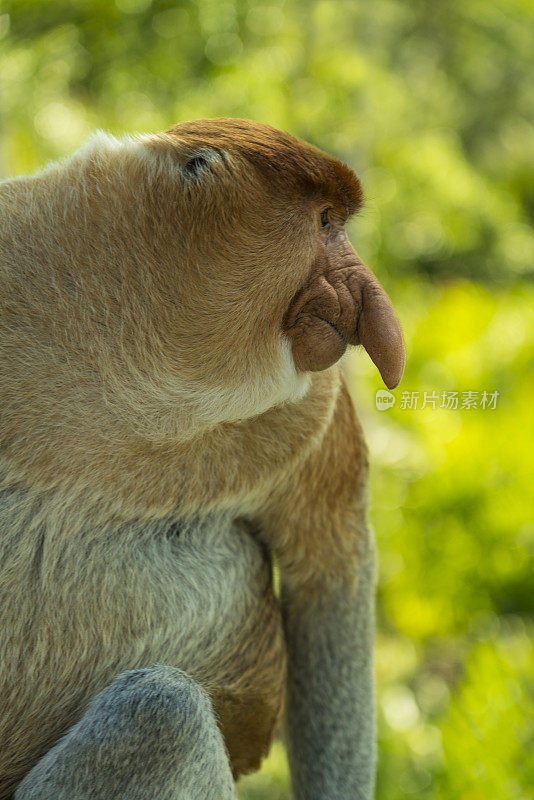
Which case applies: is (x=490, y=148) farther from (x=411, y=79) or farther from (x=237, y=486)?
(x=237, y=486)

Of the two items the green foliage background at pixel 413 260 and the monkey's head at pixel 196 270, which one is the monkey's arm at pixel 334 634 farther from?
the monkey's head at pixel 196 270

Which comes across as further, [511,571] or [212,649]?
[511,571]

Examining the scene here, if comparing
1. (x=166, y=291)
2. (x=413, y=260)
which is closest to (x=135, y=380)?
(x=166, y=291)

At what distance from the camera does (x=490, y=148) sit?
7672mm

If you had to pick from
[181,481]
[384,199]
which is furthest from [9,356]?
[384,199]

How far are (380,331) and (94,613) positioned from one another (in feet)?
1.60

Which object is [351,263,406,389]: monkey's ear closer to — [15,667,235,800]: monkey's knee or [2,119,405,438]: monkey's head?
[2,119,405,438]: monkey's head

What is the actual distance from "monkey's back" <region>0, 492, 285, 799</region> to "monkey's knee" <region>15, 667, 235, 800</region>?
40 mm

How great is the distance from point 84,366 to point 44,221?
18 cm

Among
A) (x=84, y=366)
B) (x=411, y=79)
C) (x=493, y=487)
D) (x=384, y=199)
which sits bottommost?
(x=493, y=487)

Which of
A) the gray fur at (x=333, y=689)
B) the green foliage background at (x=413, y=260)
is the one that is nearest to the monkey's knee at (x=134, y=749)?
the gray fur at (x=333, y=689)

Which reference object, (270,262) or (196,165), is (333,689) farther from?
(196,165)

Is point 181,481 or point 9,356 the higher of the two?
point 9,356

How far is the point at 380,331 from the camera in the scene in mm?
941
